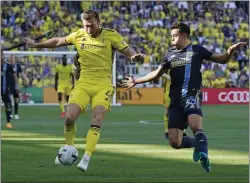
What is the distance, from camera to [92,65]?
1320cm

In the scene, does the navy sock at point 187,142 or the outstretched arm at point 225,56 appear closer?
the outstretched arm at point 225,56

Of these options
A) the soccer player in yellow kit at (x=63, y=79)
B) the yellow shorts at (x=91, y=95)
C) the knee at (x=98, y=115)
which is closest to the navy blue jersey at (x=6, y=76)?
the soccer player in yellow kit at (x=63, y=79)

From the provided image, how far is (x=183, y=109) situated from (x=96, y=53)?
72.4 inches

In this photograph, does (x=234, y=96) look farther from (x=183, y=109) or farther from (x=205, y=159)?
(x=205, y=159)

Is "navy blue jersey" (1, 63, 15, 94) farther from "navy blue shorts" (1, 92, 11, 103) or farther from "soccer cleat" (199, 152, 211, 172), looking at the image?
"soccer cleat" (199, 152, 211, 172)

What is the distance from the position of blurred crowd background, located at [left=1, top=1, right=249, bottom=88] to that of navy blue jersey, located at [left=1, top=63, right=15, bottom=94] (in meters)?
18.1

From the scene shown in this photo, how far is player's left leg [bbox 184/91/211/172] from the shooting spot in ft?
38.3

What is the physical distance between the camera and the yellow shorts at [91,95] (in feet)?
42.1

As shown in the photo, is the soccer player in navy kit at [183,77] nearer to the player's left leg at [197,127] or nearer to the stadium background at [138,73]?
the player's left leg at [197,127]

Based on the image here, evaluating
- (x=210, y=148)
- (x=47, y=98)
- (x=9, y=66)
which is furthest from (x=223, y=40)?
(x=210, y=148)

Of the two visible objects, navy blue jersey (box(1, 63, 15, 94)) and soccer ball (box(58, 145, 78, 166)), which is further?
navy blue jersey (box(1, 63, 15, 94))

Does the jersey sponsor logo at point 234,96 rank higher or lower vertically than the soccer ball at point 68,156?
lower

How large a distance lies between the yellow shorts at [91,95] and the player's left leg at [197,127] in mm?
1394

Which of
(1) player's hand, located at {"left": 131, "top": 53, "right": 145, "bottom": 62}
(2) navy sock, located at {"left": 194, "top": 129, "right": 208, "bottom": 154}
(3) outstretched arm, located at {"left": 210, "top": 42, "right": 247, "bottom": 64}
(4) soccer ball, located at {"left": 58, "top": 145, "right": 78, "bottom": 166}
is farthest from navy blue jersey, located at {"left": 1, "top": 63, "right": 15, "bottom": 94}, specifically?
(2) navy sock, located at {"left": 194, "top": 129, "right": 208, "bottom": 154}
